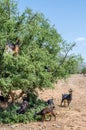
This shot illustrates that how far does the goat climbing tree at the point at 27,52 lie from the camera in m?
24.7

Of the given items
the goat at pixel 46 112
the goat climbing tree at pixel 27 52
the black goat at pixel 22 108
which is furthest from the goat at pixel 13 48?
the goat at pixel 46 112

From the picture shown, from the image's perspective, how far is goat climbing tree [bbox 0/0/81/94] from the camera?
81.0ft

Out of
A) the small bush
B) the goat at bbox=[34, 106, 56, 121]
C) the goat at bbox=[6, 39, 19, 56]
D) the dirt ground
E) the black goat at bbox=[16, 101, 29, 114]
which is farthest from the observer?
the goat at bbox=[6, 39, 19, 56]

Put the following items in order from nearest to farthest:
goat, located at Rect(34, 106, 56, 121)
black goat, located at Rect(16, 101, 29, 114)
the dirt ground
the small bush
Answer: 1. the dirt ground
2. the small bush
3. goat, located at Rect(34, 106, 56, 121)
4. black goat, located at Rect(16, 101, 29, 114)

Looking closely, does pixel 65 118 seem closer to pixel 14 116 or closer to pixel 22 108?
pixel 22 108

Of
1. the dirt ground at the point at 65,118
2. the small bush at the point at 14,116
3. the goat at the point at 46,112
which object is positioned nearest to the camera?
the dirt ground at the point at 65,118

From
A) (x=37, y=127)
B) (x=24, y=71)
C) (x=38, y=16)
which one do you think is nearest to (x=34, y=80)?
(x=24, y=71)

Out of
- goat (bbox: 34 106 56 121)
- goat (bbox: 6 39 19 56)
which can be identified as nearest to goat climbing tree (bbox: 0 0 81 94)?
goat (bbox: 6 39 19 56)

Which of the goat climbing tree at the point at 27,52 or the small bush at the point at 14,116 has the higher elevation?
the goat climbing tree at the point at 27,52

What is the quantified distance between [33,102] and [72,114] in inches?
128

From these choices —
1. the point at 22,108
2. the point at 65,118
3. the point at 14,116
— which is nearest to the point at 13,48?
the point at 22,108

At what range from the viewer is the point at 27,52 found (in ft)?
85.3

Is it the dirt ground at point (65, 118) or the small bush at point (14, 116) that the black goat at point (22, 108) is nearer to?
the small bush at point (14, 116)

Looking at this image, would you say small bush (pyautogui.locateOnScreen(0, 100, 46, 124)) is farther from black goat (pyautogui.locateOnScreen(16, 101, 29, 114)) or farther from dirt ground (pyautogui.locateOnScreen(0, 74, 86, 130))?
dirt ground (pyautogui.locateOnScreen(0, 74, 86, 130))
